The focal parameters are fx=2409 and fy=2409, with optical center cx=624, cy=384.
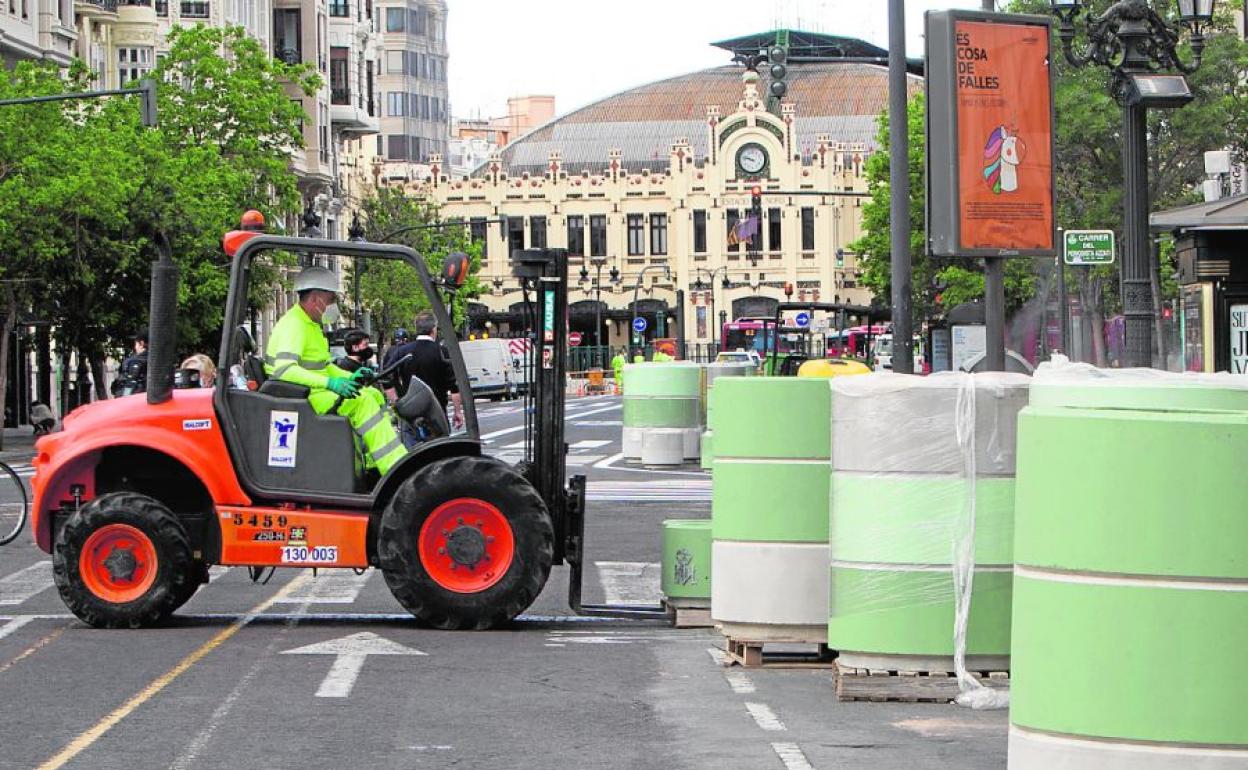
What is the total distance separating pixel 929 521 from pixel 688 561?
3.54m

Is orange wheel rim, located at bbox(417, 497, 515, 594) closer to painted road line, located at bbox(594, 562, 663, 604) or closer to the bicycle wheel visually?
painted road line, located at bbox(594, 562, 663, 604)

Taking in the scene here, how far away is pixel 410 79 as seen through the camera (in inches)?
6811

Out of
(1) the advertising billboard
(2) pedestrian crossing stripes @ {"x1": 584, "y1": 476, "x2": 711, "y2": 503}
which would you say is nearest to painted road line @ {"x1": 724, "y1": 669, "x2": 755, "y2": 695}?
(1) the advertising billboard

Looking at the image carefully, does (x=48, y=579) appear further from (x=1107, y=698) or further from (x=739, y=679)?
(x=1107, y=698)

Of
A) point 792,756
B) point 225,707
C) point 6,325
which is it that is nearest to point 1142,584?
point 792,756

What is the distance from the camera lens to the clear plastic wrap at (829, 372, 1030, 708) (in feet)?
36.1

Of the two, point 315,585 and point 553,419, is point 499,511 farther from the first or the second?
point 315,585

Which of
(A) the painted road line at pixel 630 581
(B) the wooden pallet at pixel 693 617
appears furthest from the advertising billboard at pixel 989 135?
(B) the wooden pallet at pixel 693 617

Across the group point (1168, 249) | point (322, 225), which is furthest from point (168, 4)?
point (1168, 249)

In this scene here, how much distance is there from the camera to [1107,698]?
6.39 metres

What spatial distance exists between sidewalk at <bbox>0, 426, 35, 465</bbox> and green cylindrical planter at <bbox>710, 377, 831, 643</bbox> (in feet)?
87.6

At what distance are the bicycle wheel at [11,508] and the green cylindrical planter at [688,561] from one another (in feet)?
28.1

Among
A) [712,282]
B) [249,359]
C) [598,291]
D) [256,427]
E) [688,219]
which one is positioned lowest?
[256,427]

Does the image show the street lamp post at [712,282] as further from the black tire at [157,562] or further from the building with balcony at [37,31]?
the black tire at [157,562]
